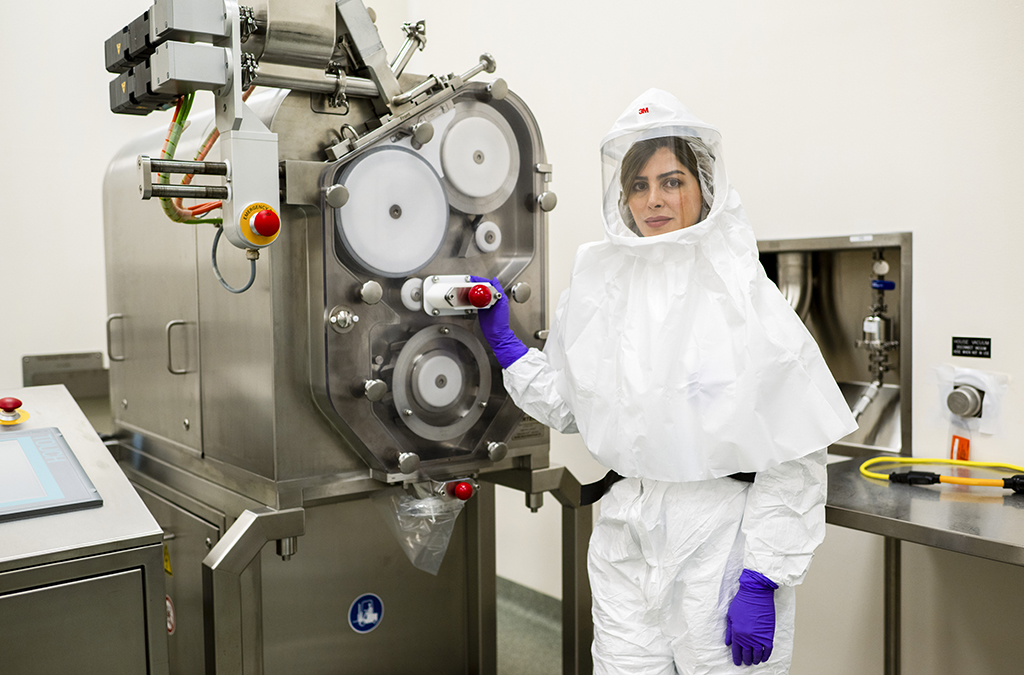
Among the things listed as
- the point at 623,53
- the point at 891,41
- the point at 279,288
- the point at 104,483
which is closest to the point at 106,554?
the point at 104,483

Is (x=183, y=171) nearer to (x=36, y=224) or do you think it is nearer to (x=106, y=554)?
(x=106, y=554)

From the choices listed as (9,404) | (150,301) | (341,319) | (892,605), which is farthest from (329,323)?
(892,605)

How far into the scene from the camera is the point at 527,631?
114 inches

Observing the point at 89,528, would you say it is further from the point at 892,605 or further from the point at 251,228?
the point at 892,605

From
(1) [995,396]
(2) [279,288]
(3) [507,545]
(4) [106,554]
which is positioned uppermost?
(2) [279,288]

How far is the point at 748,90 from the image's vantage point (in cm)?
220

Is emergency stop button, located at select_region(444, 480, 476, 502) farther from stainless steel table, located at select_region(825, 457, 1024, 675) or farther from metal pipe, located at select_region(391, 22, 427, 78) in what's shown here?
metal pipe, located at select_region(391, 22, 427, 78)

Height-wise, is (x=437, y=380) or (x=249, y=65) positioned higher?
(x=249, y=65)

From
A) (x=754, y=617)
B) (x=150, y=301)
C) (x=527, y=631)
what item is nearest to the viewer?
(x=754, y=617)

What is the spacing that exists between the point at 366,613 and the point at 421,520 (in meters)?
0.35

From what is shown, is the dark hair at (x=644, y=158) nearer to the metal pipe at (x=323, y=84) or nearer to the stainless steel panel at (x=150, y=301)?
the metal pipe at (x=323, y=84)

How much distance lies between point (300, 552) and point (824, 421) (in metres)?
1.14

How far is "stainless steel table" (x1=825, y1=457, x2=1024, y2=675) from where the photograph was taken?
4.36 ft

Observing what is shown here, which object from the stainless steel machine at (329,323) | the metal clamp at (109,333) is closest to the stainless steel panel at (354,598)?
the stainless steel machine at (329,323)
